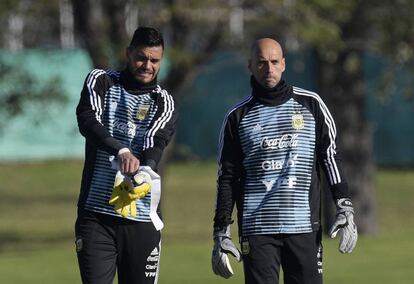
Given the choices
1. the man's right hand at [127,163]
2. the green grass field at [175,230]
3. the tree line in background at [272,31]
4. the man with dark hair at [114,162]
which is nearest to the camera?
the man's right hand at [127,163]

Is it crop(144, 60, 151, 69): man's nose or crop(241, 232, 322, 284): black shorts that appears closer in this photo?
crop(241, 232, 322, 284): black shorts

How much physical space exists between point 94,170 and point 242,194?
0.94 m

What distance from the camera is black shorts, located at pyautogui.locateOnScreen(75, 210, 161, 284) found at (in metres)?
7.91

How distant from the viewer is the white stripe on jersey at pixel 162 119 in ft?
26.1

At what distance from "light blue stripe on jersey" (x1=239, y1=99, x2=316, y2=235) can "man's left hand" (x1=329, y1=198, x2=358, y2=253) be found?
0.59 feet

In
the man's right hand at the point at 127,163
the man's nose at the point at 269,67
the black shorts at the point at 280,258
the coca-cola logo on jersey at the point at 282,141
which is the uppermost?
the man's nose at the point at 269,67

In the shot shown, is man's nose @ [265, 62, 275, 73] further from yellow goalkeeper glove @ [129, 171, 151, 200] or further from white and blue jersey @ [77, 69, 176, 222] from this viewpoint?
yellow goalkeeper glove @ [129, 171, 151, 200]

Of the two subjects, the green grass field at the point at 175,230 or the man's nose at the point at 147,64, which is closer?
the man's nose at the point at 147,64

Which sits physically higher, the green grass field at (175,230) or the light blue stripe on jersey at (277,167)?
the light blue stripe on jersey at (277,167)

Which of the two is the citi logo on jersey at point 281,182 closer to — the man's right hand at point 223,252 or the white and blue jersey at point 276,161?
the white and blue jersey at point 276,161

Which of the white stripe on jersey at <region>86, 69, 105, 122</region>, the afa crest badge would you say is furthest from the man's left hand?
the white stripe on jersey at <region>86, 69, 105, 122</region>

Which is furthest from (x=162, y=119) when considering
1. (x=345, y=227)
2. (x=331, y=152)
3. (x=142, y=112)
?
(x=345, y=227)

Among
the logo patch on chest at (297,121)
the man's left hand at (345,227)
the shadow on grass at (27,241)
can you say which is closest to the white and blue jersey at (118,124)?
the logo patch on chest at (297,121)

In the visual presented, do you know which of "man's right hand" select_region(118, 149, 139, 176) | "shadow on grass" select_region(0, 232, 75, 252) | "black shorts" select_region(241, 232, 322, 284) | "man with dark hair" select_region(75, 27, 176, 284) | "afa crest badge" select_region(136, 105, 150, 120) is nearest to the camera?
"man's right hand" select_region(118, 149, 139, 176)
